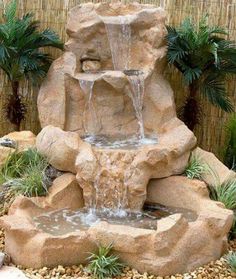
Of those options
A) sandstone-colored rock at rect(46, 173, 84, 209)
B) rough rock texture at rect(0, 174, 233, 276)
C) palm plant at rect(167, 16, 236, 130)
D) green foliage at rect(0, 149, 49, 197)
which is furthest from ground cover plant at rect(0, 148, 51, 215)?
palm plant at rect(167, 16, 236, 130)

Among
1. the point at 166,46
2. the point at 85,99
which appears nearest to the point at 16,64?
the point at 85,99

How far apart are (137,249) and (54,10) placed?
3.92 meters

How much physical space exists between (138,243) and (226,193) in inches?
55.9

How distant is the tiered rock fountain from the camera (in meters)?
4.45

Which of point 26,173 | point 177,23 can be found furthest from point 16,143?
point 177,23

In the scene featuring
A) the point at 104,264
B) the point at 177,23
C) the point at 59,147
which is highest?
the point at 177,23

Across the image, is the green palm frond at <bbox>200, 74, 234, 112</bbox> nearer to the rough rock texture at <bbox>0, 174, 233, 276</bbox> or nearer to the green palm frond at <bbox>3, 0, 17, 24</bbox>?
the rough rock texture at <bbox>0, 174, 233, 276</bbox>

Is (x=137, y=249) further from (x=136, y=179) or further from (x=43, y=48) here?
(x=43, y=48)

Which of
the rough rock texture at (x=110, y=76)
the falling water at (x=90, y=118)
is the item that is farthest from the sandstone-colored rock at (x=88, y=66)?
the falling water at (x=90, y=118)

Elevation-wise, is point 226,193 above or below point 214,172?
below

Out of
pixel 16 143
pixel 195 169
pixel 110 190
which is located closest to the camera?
pixel 110 190

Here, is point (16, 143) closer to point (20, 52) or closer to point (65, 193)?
point (65, 193)

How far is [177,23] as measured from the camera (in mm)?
7176

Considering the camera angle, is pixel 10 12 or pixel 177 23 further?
pixel 177 23
